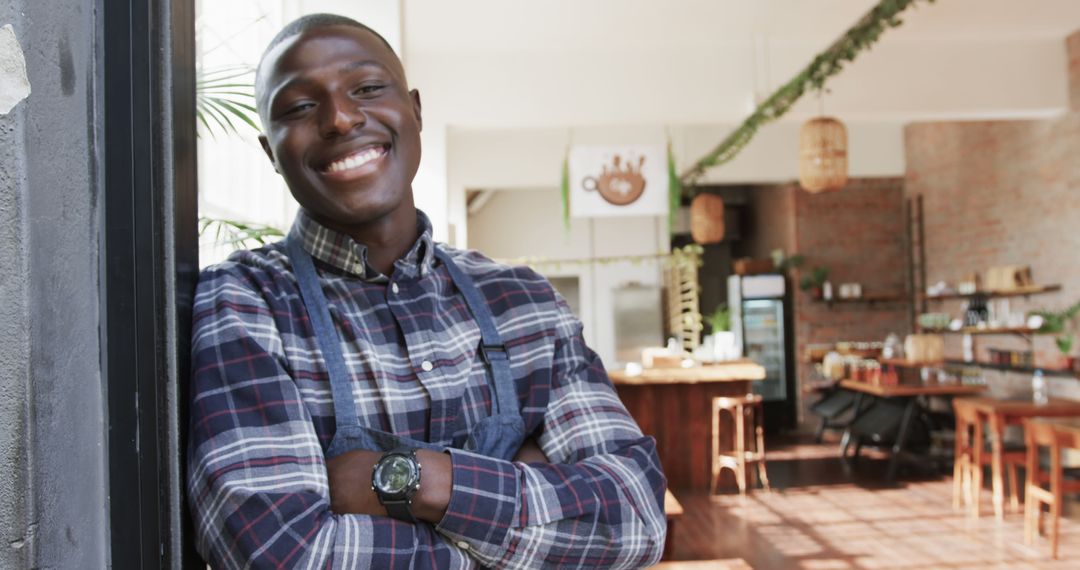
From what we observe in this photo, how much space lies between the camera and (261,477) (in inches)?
37.2

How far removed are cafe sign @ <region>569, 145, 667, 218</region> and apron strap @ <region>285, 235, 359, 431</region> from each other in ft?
19.9

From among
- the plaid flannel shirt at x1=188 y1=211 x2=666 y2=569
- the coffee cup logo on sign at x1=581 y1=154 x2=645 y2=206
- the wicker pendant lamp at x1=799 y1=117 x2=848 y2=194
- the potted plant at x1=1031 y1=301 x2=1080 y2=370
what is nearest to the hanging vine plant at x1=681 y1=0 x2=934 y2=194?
the wicker pendant lamp at x1=799 y1=117 x2=848 y2=194

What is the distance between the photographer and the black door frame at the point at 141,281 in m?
0.85

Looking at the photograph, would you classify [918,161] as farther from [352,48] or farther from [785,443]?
[352,48]

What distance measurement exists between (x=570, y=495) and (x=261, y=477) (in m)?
0.38

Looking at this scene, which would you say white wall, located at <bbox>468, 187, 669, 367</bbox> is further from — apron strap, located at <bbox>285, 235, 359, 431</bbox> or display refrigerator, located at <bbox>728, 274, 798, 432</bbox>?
apron strap, located at <bbox>285, 235, 359, 431</bbox>

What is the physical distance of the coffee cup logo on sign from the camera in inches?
282

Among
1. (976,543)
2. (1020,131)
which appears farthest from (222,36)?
(1020,131)

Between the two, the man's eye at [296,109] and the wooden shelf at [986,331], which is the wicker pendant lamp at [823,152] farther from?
the man's eye at [296,109]

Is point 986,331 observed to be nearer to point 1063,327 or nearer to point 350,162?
point 1063,327

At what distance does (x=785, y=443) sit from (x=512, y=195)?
17.6ft

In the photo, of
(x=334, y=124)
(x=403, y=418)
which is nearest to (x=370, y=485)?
(x=403, y=418)

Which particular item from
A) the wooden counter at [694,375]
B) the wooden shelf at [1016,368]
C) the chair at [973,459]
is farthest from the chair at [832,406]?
the chair at [973,459]

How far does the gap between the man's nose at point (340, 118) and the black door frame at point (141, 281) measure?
199 millimetres
